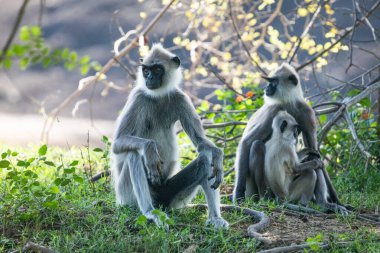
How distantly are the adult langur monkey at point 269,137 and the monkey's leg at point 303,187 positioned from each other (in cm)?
3

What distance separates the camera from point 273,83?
6492 mm

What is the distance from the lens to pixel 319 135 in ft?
23.4

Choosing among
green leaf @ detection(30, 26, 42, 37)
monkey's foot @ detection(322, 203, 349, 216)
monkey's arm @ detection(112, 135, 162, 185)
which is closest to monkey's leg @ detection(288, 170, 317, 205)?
monkey's foot @ detection(322, 203, 349, 216)

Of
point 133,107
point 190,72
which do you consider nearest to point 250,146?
point 133,107

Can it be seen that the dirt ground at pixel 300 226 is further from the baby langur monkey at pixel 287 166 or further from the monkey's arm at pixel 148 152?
the monkey's arm at pixel 148 152

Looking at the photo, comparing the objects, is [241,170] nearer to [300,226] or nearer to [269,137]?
[269,137]

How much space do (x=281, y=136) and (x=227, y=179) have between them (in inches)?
65.1

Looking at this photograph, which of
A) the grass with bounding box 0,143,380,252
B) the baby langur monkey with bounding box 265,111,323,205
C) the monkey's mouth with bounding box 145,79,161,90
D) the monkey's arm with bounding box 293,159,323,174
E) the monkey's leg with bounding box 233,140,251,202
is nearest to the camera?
the grass with bounding box 0,143,380,252

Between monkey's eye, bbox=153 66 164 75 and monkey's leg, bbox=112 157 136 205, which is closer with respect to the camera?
monkey's leg, bbox=112 157 136 205

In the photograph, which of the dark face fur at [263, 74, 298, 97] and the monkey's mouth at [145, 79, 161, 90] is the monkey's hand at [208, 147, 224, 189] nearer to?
the monkey's mouth at [145, 79, 161, 90]

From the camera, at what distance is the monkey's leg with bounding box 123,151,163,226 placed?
15.7 feet

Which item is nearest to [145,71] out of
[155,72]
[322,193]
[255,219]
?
[155,72]

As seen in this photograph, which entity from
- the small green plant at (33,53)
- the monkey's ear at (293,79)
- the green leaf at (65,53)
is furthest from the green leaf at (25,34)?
the monkey's ear at (293,79)

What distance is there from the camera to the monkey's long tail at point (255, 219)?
446cm
